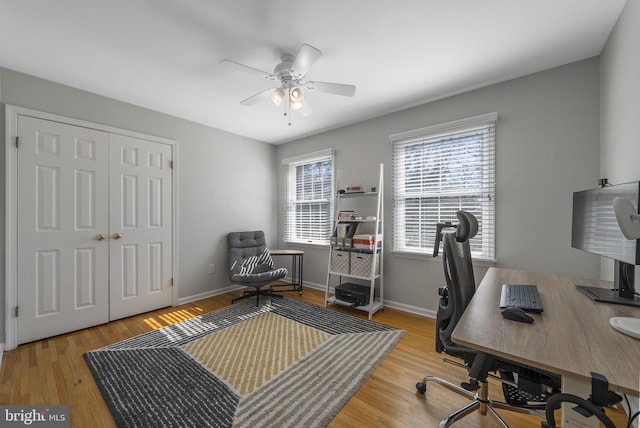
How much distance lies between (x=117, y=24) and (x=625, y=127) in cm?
334

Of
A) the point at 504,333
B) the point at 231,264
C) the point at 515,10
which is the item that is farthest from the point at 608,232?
the point at 231,264

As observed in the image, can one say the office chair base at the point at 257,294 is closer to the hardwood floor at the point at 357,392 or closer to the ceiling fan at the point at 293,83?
the hardwood floor at the point at 357,392

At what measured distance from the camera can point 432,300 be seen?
2.87 meters

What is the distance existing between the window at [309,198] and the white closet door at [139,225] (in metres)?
1.83

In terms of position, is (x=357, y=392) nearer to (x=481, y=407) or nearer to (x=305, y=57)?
(x=481, y=407)

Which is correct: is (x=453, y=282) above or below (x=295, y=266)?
above

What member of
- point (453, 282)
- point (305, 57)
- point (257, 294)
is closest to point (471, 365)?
point (453, 282)

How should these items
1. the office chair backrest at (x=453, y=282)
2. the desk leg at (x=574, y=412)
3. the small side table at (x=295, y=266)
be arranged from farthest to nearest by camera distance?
the small side table at (x=295, y=266), the office chair backrest at (x=453, y=282), the desk leg at (x=574, y=412)

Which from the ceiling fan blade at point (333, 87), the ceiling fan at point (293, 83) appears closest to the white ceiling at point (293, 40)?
the ceiling fan at point (293, 83)

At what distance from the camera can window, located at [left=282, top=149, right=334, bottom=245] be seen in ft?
12.8

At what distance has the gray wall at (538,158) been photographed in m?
2.09

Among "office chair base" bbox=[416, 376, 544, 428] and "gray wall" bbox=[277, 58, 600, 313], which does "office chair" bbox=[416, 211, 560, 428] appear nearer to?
"office chair base" bbox=[416, 376, 544, 428]

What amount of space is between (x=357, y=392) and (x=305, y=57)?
2.33 metres

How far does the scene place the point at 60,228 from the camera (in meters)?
2.47
